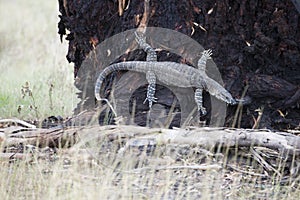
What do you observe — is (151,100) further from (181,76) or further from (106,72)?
(106,72)

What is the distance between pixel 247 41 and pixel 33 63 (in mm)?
6150

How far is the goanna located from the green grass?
1.07m

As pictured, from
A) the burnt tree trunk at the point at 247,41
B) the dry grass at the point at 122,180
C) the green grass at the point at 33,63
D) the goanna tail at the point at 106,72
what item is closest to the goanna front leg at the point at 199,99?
the burnt tree trunk at the point at 247,41

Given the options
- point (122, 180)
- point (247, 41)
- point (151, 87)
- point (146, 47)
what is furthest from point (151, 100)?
point (122, 180)

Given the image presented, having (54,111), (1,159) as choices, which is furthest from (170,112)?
(54,111)

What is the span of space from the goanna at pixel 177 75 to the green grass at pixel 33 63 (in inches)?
42.2

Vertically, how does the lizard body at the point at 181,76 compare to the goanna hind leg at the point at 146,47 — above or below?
below

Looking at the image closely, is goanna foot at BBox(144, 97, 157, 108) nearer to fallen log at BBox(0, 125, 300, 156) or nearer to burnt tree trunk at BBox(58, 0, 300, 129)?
burnt tree trunk at BBox(58, 0, 300, 129)

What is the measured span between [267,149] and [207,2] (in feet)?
4.09

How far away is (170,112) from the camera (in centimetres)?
497

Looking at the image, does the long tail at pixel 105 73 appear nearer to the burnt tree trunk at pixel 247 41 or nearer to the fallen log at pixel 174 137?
the burnt tree trunk at pixel 247 41

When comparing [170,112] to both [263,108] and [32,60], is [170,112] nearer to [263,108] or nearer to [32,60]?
[263,108]

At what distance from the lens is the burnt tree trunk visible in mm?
4988

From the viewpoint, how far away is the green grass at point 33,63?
7.23 meters
